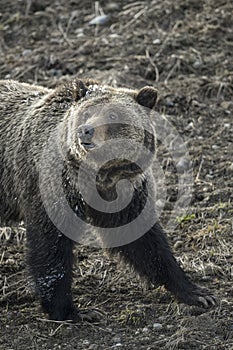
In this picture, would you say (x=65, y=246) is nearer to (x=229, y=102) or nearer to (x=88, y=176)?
(x=88, y=176)

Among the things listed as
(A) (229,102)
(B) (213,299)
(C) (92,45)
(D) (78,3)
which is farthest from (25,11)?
(B) (213,299)

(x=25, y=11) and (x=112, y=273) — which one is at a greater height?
(x=25, y=11)

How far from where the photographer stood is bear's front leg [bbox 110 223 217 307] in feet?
22.1

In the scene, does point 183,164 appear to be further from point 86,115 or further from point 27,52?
point 27,52

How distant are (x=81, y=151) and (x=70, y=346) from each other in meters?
1.35

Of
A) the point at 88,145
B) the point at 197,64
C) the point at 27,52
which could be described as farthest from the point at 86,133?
the point at 27,52

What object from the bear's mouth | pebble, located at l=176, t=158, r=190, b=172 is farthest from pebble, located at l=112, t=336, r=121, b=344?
pebble, located at l=176, t=158, r=190, b=172

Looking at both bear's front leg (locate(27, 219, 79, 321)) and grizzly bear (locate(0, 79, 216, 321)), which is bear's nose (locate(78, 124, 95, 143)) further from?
bear's front leg (locate(27, 219, 79, 321))

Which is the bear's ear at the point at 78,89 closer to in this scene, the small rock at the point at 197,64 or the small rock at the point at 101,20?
the small rock at the point at 197,64

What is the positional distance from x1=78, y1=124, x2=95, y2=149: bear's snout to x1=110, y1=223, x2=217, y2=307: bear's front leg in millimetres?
1086

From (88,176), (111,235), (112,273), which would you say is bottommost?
(112,273)

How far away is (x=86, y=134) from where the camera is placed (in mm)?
5973

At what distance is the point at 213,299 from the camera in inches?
259

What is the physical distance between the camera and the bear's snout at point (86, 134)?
19.6 ft
